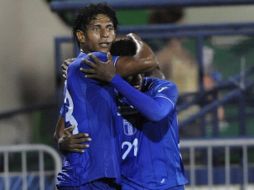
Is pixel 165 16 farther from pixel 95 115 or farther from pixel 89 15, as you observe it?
pixel 95 115

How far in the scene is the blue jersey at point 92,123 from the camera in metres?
5.46

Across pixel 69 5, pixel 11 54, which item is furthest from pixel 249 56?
pixel 11 54

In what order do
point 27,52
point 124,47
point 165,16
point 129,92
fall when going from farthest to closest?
point 27,52 → point 165,16 → point 124,47 → point 129,92

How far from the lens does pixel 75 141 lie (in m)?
5.46

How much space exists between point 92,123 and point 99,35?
0.45m

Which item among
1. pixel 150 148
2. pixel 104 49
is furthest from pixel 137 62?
pixel 150 148

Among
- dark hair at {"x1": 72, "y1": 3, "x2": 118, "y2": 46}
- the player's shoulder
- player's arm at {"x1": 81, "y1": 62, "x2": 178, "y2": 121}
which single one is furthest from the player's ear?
the player's shoulder

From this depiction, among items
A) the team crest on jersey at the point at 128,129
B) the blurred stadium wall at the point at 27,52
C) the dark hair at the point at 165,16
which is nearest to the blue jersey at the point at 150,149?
the team crest on jersey at the point at 128,129

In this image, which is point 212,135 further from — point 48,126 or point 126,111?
point 126,111

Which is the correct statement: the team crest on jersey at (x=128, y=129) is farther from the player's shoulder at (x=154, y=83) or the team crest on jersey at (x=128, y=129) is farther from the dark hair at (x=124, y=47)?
the dark hair at (x=124, y=47)

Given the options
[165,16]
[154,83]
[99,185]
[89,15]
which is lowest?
[99,185]

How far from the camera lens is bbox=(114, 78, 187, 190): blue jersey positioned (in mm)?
5641

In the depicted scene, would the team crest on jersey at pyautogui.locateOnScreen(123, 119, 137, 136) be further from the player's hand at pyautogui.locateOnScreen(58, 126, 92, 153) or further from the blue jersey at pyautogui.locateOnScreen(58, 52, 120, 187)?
the player's hand at pyautogui.locateOnScreen(58, 126, 92, 153)

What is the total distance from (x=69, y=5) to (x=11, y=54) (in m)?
2.09
